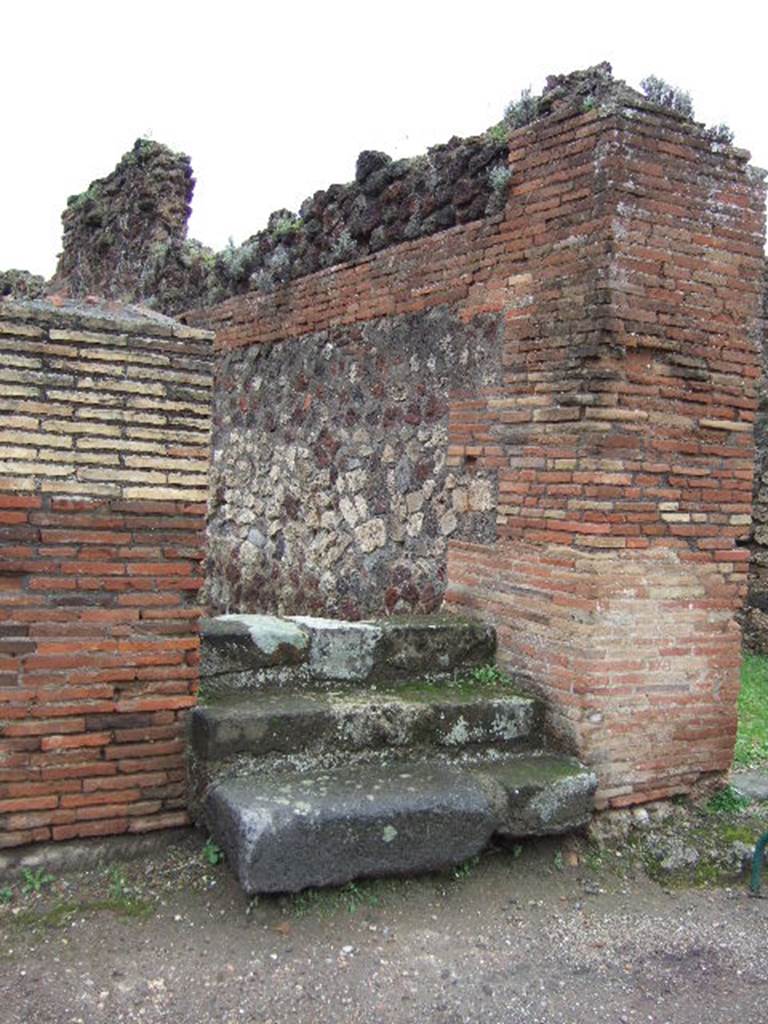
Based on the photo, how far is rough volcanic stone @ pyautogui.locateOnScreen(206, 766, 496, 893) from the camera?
3299 mm

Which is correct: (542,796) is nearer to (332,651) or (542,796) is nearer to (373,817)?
(373,817)

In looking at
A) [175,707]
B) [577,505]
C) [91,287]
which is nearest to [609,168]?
[577,505]

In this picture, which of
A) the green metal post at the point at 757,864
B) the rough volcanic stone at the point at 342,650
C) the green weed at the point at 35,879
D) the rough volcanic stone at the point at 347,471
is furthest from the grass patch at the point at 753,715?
the green weed at the point at 35,879

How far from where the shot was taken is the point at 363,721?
398cm

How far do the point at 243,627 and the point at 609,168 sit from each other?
263 centimetres

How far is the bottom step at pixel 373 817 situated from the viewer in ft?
10.9

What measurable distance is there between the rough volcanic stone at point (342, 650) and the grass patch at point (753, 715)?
233cm

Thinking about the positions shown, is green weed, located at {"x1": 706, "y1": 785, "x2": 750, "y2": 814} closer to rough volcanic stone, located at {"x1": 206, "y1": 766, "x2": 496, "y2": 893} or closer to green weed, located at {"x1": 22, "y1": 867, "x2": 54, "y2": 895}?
rough volcanic stone, located at {"x1": 206, "y1": 766, "x2": 496, "y2": 893}

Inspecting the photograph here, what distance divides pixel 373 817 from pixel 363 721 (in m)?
0.57

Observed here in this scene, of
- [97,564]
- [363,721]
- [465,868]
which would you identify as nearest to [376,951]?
[465,868]

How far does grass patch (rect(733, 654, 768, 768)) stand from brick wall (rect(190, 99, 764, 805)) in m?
1.03

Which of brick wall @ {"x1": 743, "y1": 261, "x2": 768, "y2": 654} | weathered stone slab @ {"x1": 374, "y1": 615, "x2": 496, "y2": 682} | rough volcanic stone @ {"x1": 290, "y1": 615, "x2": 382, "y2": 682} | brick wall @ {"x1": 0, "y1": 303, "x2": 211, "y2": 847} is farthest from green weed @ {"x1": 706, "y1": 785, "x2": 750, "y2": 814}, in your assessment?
brick wall @ {"x1": 743, "y1": 261, "x2": 768, "y2": 654}

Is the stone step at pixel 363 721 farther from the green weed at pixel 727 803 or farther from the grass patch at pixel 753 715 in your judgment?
the grass patch at pixel 753 715

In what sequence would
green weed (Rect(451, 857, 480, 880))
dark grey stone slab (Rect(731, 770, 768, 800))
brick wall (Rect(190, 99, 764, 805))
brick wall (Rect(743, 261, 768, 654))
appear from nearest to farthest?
green weed (Rect(451, 857, 480, 880)) < brick wall (Rect(190, 99, 764, 805)) < dark grey stone slab (Rect(731, 770, 768, 800)) < brick wall (Rect(743, 261, 768, 654))
